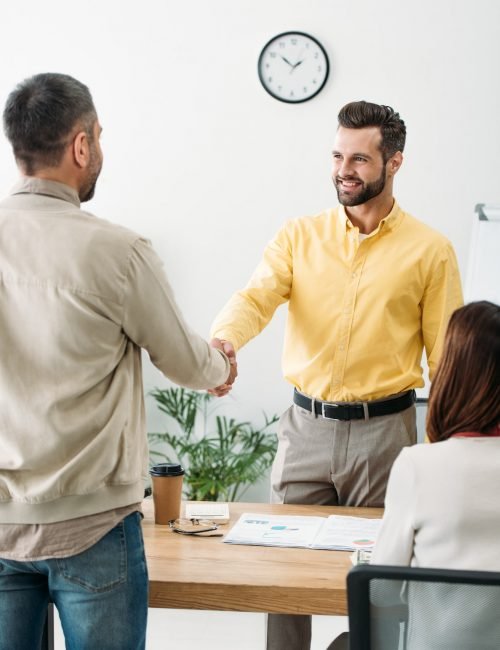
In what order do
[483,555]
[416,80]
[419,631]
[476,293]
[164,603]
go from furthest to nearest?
1. [416,80]
2. [476,293]
3. [164,603]
4. [483,555]
5. [419,631]

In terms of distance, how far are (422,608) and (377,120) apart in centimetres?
172

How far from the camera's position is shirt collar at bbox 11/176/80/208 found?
148 centimetres

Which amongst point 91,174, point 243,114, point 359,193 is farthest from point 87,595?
point 243,114

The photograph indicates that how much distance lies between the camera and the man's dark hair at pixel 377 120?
101 inches

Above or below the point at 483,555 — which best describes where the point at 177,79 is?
above

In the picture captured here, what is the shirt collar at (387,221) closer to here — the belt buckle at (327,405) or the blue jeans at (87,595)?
the belt buckle at (327,405)

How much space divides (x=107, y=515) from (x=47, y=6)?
361cm

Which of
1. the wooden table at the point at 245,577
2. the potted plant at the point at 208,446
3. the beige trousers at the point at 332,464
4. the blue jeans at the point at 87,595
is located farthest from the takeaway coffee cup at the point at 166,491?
the potted plant at the point at 208,446

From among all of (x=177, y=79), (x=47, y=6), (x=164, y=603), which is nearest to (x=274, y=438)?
(x=177, y=79)

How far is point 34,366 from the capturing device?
1437mm

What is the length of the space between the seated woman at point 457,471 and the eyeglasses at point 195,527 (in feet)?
2.15

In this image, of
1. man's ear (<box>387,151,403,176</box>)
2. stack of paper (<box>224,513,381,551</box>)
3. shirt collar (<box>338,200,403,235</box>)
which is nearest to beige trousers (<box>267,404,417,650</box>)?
stack of paper (<box>224,513,381,551</box>)

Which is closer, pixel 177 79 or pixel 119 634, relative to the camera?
pixel 119 634

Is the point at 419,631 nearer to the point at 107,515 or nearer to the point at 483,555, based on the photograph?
the point at 483,555
